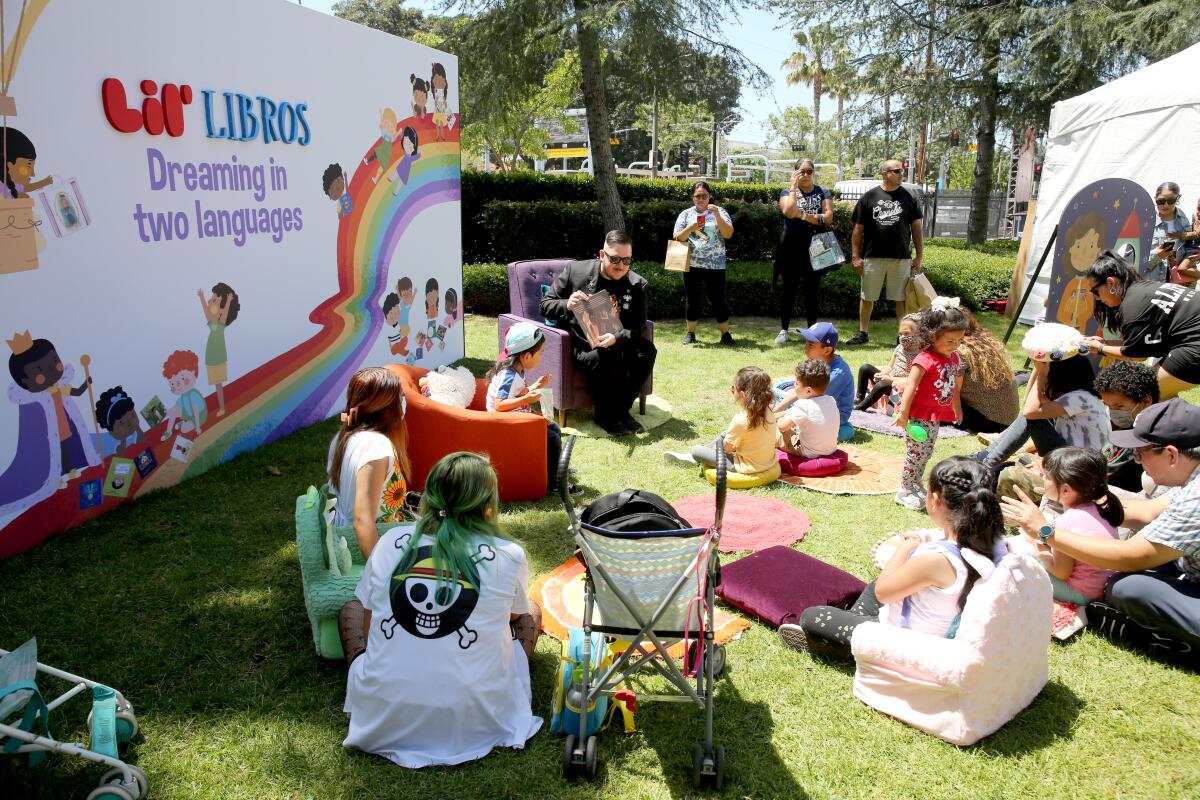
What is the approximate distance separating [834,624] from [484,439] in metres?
2.53

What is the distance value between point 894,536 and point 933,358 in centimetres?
117

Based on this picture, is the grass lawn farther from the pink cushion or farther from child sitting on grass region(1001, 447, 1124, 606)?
the pink cushion

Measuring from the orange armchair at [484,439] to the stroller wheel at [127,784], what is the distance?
265 centimetres

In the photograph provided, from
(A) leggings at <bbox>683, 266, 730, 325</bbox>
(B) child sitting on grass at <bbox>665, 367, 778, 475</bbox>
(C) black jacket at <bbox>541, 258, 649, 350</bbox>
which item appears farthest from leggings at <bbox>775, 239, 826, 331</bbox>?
(B) child sitting on grass at <bbox>665, 367, 778, 475</bbox>

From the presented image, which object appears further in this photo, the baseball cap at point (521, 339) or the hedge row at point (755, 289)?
the hedge row at point (755, 289)

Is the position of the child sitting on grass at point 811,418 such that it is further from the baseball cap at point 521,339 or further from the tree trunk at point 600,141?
the tree trunk at point 600,141

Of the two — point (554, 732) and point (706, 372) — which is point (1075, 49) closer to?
point (706, 372)

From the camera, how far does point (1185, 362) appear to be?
564 centimetres

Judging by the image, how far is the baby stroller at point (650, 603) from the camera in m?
2.93

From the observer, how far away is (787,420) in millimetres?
6090

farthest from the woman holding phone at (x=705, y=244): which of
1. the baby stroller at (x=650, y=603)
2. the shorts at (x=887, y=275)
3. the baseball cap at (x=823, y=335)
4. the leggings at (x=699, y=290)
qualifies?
the baby stroller at (x=650, y=603)

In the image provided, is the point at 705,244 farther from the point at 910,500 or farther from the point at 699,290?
the point at 910,500


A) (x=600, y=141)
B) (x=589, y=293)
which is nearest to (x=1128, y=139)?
(x=589, y=293)

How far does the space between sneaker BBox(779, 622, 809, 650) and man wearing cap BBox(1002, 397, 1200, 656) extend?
1.01m
